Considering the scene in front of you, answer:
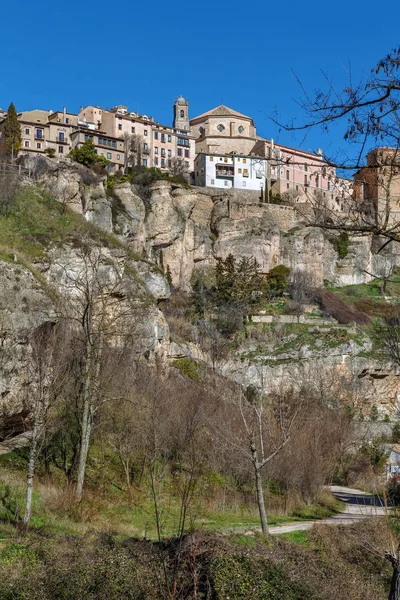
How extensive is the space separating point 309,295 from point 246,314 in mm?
8009

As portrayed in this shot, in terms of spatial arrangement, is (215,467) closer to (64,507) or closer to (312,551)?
(64,507)

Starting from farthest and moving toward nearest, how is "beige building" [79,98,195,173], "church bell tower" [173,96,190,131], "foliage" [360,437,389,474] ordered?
"church bell tower" [173,96,190,131] < "beige building" [79,98,195,173] < "foliage" [360,437,389,474]

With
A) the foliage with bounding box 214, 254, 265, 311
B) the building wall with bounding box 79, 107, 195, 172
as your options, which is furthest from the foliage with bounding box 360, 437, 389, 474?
the building wall with bounding box 79, 107, 195, 172

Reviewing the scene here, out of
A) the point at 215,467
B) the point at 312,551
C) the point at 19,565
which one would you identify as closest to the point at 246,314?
the point at 215,467

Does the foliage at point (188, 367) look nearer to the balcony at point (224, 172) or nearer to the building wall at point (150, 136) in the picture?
the balcony at point (224, 172)

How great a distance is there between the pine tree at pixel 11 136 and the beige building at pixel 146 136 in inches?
401

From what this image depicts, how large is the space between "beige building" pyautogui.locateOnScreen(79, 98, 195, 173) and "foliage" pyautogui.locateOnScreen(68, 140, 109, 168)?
809cm

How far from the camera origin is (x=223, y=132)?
82312mm

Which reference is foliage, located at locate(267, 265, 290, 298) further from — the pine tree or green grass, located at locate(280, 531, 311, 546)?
green grass, located at locate(280, 531, 311, 546)

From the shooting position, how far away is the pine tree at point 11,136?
60469 mm

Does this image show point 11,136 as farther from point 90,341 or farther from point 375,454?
point 90,341

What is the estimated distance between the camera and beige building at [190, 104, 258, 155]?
79.0 metres

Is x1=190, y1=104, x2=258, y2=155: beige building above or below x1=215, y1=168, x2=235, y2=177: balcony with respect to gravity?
above

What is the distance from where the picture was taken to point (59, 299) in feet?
72.1
